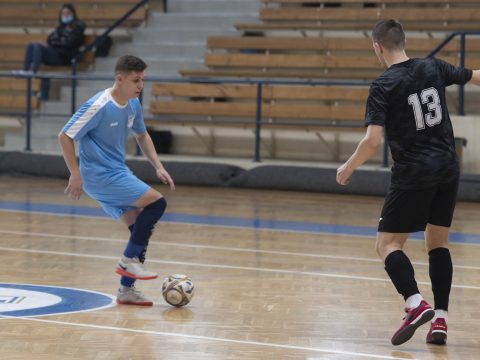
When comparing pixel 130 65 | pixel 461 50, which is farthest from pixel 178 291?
pixel 461 50

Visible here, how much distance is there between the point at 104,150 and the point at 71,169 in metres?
0.30

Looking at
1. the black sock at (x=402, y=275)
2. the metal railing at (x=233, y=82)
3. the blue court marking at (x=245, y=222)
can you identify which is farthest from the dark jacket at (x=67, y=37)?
the black sock at (x=402, y=275)

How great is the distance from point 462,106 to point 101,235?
20.3 feet

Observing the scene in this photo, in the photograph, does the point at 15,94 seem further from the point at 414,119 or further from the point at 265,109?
the point at 414,119

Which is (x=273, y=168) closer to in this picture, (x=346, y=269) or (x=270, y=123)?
(x=270, y=123)

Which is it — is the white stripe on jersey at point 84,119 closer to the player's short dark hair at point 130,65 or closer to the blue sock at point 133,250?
the player's short dark hair at point 130,65

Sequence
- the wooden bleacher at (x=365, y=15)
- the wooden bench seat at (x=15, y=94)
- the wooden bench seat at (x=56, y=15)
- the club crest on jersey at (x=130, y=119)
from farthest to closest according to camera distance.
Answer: the wooden bench seat at (x=56, y=15) < the wooden bench seat at (x=15, y=94) < the wooden bleacher at (x=365, y=15) < the club crest on jersey at (x=130, y=119)

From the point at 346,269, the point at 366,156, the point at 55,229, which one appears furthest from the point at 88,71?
the point at 366,156

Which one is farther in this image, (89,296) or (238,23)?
(238,23)

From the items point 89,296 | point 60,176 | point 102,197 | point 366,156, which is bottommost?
point 60,176

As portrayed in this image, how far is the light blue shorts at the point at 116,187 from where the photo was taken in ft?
22.5

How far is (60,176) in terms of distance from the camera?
15.8m

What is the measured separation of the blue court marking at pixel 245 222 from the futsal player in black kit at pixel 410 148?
175 inches

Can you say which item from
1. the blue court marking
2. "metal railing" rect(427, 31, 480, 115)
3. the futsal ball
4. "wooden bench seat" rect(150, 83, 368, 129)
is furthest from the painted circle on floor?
"wooden bench seat" rect(150, 83, 368, 129)
